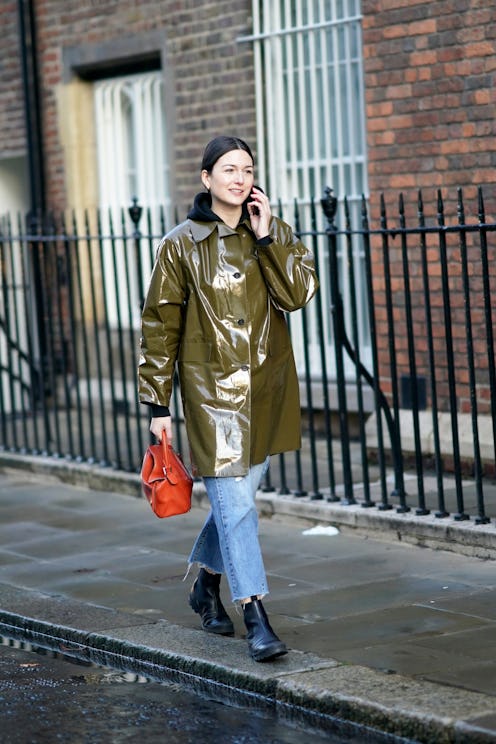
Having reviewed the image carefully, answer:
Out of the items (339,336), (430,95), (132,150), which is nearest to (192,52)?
(132,150)

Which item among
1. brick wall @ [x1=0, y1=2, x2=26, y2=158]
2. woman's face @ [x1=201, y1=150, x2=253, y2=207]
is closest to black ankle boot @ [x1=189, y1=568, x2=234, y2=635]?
woman's face @ [x1=201, y1=150, x2=253, y2=207]

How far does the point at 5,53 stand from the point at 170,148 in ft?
9.09

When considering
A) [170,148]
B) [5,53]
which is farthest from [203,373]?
[5,53]

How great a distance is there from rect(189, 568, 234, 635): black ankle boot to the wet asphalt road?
1.43 feet

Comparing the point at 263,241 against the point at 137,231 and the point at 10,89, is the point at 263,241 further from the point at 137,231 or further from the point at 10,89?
the point at 10,89

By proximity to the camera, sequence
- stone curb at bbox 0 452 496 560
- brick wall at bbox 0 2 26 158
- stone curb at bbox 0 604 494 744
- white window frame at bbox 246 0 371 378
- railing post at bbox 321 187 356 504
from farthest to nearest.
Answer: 1. brick wall at bbox 0 2 26 158
2. white window frame at bbox 246 0 371 378
3. railing post at bbox 321 187 356 504
4. stone curb at bbox 0 452 496 560
5. stone curb at bbox 0 604 494 744

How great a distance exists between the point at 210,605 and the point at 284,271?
1.42 m

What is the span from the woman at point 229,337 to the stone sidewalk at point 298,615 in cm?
36

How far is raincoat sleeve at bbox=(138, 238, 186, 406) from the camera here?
5914 mm

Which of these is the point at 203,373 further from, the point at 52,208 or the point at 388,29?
the point at 52,208

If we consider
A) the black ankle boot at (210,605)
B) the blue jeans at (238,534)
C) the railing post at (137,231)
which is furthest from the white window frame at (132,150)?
the blue jeans at (238,534)

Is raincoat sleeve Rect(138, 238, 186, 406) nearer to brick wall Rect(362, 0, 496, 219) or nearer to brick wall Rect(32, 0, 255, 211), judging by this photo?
brick wall Rect(362, 0, 496, 219)

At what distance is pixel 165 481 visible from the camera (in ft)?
19.4

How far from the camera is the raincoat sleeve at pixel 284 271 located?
5.90 m
